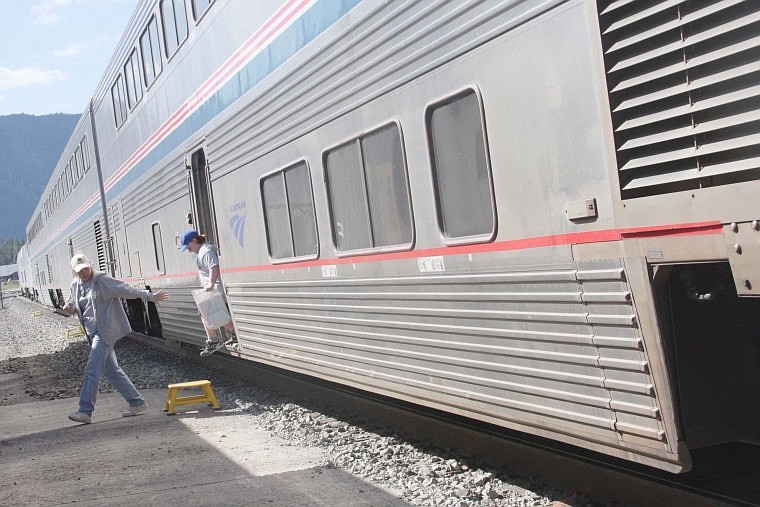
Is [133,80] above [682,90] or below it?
above

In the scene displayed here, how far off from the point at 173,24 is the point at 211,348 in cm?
Answer: 362

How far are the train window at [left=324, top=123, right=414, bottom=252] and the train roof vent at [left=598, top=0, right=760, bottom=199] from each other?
1.89 m

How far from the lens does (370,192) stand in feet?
18.1

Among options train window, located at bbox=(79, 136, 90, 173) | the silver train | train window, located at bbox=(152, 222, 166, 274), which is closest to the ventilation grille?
train window, located at bbox=(79, 136, 90, 173)

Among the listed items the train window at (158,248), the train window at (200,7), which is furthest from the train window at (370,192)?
the train window at (158,248)

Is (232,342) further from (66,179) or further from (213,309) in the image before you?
(66,179)

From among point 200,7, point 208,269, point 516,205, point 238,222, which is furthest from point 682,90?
point 208,269

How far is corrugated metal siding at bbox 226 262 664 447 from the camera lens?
357 cm

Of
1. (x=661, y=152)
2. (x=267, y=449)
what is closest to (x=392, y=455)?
(x=267, y=449)

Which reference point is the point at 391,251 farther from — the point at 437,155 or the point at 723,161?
the point at 723,161

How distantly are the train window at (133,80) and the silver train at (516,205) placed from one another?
441cm

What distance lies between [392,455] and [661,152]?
3.39 m

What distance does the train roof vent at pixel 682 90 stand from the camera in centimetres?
282

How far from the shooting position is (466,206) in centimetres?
451
